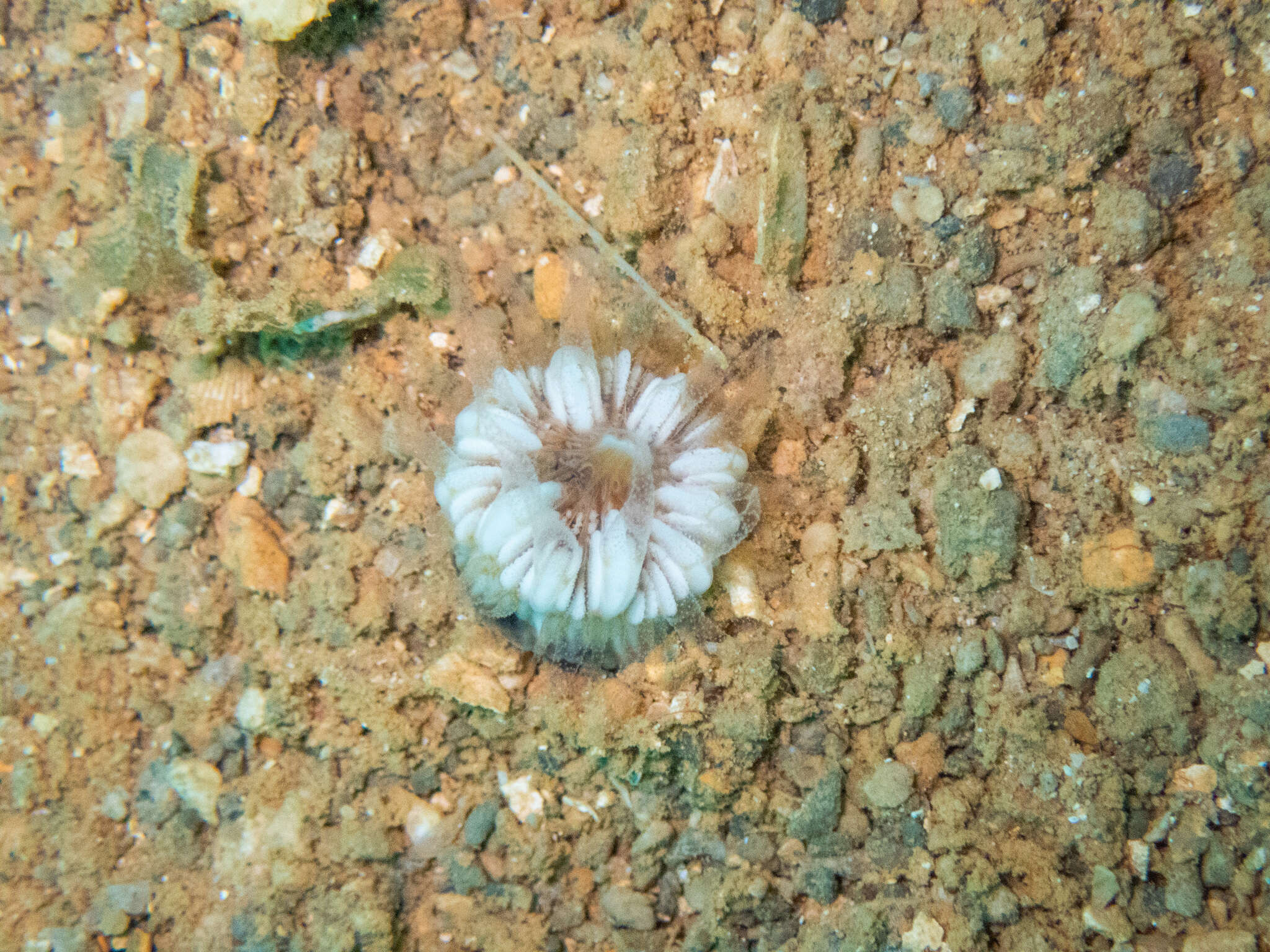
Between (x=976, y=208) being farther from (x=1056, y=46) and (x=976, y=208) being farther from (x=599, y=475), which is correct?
(x=599, y=475)

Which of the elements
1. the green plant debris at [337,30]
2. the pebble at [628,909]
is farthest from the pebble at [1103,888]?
the green plant debris at [337,30]

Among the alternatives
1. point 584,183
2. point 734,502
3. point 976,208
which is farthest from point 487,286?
point 976,208

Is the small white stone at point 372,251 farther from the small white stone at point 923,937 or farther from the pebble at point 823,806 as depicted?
the small white stone at point 923,937

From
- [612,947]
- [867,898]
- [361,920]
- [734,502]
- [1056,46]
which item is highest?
[1056,46]

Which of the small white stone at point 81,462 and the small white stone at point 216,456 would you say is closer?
the small white stone at point 216,456

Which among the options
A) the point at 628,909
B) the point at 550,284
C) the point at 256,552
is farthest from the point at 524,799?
the point at 550,284

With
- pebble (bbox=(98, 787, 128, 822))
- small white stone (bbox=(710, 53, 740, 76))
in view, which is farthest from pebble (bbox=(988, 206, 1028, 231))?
pebble (bbox=(98, 787, 128, 822))
